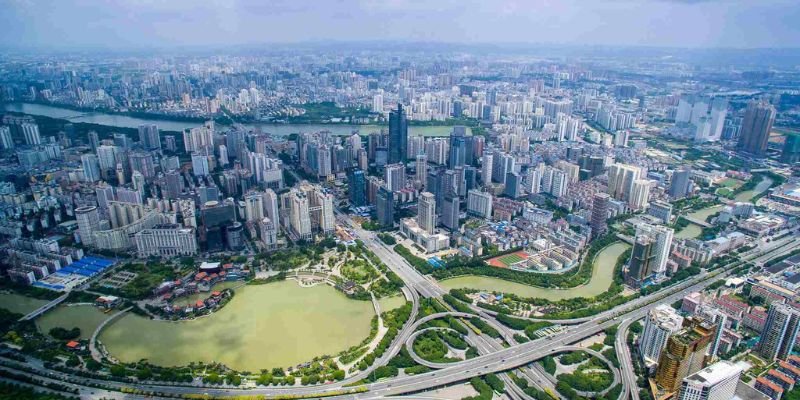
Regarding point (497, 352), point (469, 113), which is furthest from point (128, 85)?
point (497, 352)

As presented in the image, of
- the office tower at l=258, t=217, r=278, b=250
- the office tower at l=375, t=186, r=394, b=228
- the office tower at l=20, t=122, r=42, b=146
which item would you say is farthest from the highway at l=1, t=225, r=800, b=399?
the office tower at l=20, t=122, r=42, b=146

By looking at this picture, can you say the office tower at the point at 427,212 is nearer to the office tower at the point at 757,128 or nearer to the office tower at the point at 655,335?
the office tower at the point at 655,335

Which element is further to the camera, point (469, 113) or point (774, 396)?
point (469, 113)

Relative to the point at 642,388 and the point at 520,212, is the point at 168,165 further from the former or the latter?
the point at 642,388

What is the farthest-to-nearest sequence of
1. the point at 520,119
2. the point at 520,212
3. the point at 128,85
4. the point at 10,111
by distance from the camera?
the point at 128,85, the point at 520,119, the point at 10,111, the point at 520,212

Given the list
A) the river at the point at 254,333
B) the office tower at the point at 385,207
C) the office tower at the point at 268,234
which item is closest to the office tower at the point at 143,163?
the office tower at the point at 268,234

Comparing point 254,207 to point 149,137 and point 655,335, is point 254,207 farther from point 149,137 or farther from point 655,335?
point 149,137

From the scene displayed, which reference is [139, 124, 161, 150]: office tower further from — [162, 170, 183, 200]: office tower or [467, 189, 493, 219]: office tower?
[467, 189, 493, 219]: office tower
